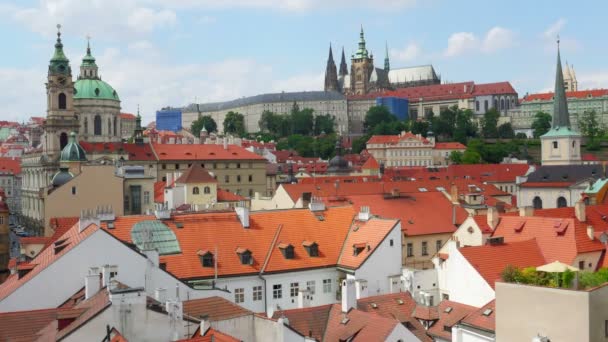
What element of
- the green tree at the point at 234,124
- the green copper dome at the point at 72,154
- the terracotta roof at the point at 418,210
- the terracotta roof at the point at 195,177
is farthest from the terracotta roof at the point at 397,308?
the green tree at the point at 234,124

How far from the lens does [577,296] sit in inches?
528

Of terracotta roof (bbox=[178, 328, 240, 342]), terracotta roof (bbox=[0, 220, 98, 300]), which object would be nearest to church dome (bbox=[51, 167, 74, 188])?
terracotta roof (bbox=[0, 220, 98, 300])

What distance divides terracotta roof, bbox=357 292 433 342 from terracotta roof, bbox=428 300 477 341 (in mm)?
445

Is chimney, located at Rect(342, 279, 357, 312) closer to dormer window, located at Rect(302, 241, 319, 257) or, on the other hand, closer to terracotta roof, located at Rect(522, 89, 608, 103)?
dormer window, located at Rect(302, 241, 319, 257)

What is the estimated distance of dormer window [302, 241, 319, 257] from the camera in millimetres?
35019

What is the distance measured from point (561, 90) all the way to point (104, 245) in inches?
3231

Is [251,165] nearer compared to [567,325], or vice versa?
[567,325]

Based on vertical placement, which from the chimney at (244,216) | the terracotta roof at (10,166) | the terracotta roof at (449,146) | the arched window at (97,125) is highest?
the arched window at (97,125)

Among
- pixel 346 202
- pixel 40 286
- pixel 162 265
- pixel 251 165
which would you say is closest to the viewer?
pixel 40 286

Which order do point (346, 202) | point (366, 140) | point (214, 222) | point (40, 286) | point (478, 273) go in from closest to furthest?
point (40, 286) < point (478, 273) < point (214, 222) < point (346, 202) < point (366, 140)

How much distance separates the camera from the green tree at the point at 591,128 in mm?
142275

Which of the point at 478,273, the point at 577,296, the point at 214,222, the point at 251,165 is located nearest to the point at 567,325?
the point at 577,296

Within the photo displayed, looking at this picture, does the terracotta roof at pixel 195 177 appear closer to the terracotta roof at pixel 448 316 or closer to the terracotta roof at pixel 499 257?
the terracotta roof at pixel 499 257

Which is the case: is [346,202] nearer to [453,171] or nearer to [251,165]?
[251,165]
